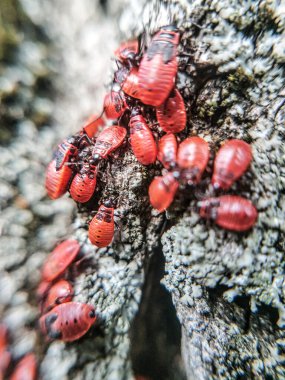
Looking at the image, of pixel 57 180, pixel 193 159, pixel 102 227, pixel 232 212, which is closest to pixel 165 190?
pixel 193 159

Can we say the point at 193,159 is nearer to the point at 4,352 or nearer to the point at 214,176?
the point at 214,176

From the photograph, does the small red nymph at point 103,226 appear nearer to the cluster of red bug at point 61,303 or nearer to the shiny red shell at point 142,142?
the cluster of red bug at point 61,303

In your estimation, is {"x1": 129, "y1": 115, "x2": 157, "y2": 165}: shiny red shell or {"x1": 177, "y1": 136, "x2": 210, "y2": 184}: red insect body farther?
{"x1": 129, "y1": 115, "x2": 157, "y2": 165}: shiny red shell

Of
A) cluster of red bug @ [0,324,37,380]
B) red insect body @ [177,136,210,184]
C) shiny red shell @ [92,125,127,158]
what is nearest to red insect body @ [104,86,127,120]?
shiny red shell @ [92,125,127,158]

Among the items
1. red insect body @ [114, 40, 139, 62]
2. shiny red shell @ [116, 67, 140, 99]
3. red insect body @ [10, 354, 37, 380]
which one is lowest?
red insect body @ [10, 354, 37, 380]

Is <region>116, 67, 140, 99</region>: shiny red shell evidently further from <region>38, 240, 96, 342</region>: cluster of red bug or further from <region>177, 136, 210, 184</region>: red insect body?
<region>38, 240, 96, 342</region>: cluster of red bug

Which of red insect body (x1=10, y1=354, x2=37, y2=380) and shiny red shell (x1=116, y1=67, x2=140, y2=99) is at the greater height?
shiny red shell (x1=116, y1=67, x2=140, y2=99)

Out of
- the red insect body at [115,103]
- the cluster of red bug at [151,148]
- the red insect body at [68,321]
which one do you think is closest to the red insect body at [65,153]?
the cluster of red bug at [151,148]
